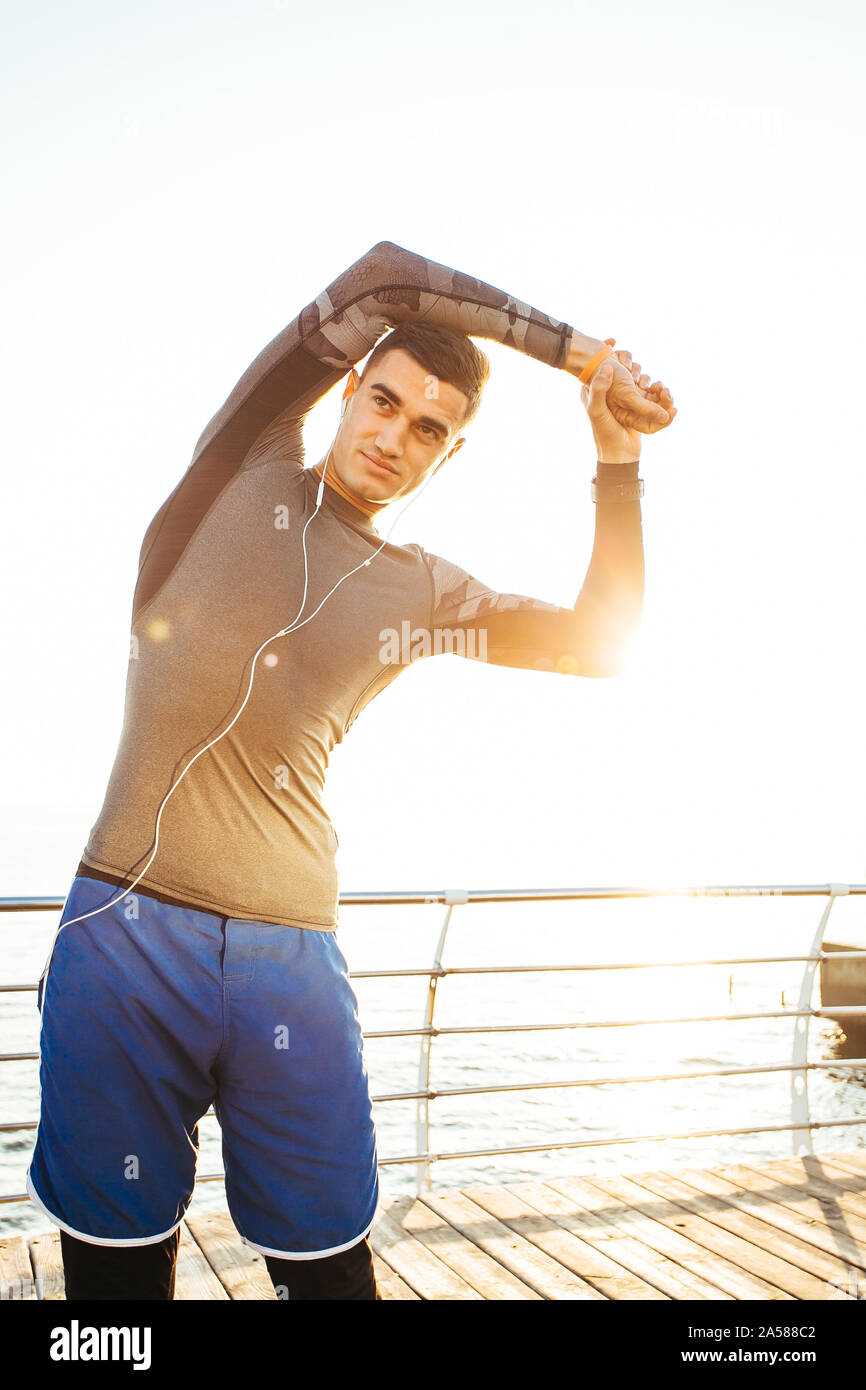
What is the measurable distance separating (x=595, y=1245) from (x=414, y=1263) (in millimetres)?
554

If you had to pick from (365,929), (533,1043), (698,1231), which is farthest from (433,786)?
(698,1231)

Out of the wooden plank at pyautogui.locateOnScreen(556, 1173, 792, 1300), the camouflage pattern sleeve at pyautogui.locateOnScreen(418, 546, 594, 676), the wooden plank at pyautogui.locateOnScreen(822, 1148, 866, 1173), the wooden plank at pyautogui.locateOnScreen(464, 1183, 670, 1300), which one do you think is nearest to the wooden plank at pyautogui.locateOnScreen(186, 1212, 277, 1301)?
the wooden plank at pyautogui.locateOnScreen(464, 1183, 670, 1300)

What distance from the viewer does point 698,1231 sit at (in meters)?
2.82

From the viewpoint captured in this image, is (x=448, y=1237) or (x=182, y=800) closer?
(x=182, y=800)

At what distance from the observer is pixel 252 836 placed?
3.88ft

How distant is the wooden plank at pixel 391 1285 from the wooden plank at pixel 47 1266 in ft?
2.61

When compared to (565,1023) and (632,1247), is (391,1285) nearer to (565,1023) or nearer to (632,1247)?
(632,1247)

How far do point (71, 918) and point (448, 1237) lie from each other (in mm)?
2164

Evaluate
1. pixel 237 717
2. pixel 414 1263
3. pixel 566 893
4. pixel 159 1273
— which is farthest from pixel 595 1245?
pixel 237 717

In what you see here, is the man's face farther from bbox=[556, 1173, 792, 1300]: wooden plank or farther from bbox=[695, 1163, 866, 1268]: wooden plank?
bbox=[695, 1163, 866, 1268]: wooden plank

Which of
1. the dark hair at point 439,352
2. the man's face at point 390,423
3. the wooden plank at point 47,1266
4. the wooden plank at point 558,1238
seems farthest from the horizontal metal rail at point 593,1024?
the dark hair at point 439,352
